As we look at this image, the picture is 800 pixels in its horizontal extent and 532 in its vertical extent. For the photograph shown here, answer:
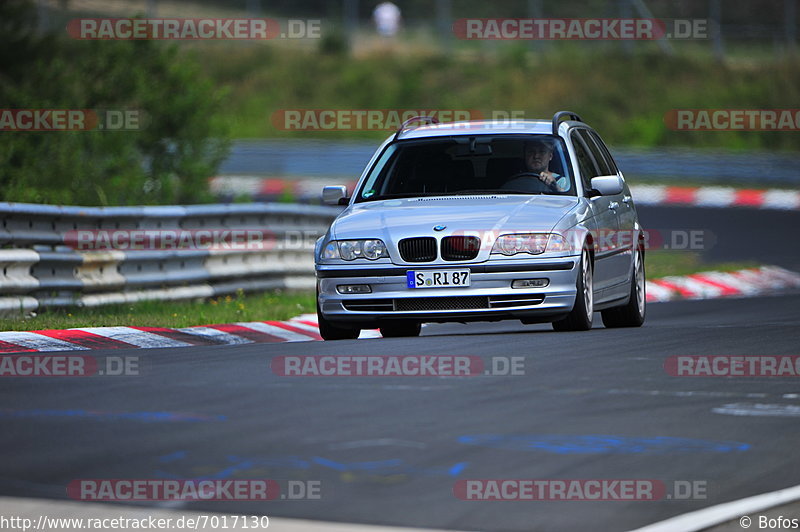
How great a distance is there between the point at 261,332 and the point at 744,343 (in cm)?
419

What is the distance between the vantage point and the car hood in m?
11.5

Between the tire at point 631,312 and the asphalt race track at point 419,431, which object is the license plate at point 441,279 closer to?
the asphalt race track at point 419,431

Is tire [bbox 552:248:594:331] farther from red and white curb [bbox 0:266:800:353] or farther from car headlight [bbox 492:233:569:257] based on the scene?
red and white curb [bbox 0:266:800:353]

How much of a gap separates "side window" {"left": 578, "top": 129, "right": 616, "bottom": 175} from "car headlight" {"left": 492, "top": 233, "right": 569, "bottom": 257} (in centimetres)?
243

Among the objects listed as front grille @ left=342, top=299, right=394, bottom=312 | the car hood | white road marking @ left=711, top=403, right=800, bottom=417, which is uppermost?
the car hood

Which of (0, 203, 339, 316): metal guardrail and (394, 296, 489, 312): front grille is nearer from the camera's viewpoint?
(394, 296, 489, 312): front grille

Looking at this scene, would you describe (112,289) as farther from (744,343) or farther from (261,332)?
(744,343)

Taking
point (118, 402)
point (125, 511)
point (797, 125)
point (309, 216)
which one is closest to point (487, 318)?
point (118, 402)

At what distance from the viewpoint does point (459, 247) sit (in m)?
11.5

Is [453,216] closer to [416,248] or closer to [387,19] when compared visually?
[416,248]

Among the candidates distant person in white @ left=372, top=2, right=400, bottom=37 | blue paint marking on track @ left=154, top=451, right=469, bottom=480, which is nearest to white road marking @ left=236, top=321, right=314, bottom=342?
blue paint marking on track @ left=154, top=451, right=469, bottom=480

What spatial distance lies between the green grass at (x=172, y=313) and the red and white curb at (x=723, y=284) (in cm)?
505

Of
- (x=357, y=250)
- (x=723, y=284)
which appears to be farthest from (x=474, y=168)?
(x=723, y=284)

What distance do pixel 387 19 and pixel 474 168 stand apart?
122 feet
